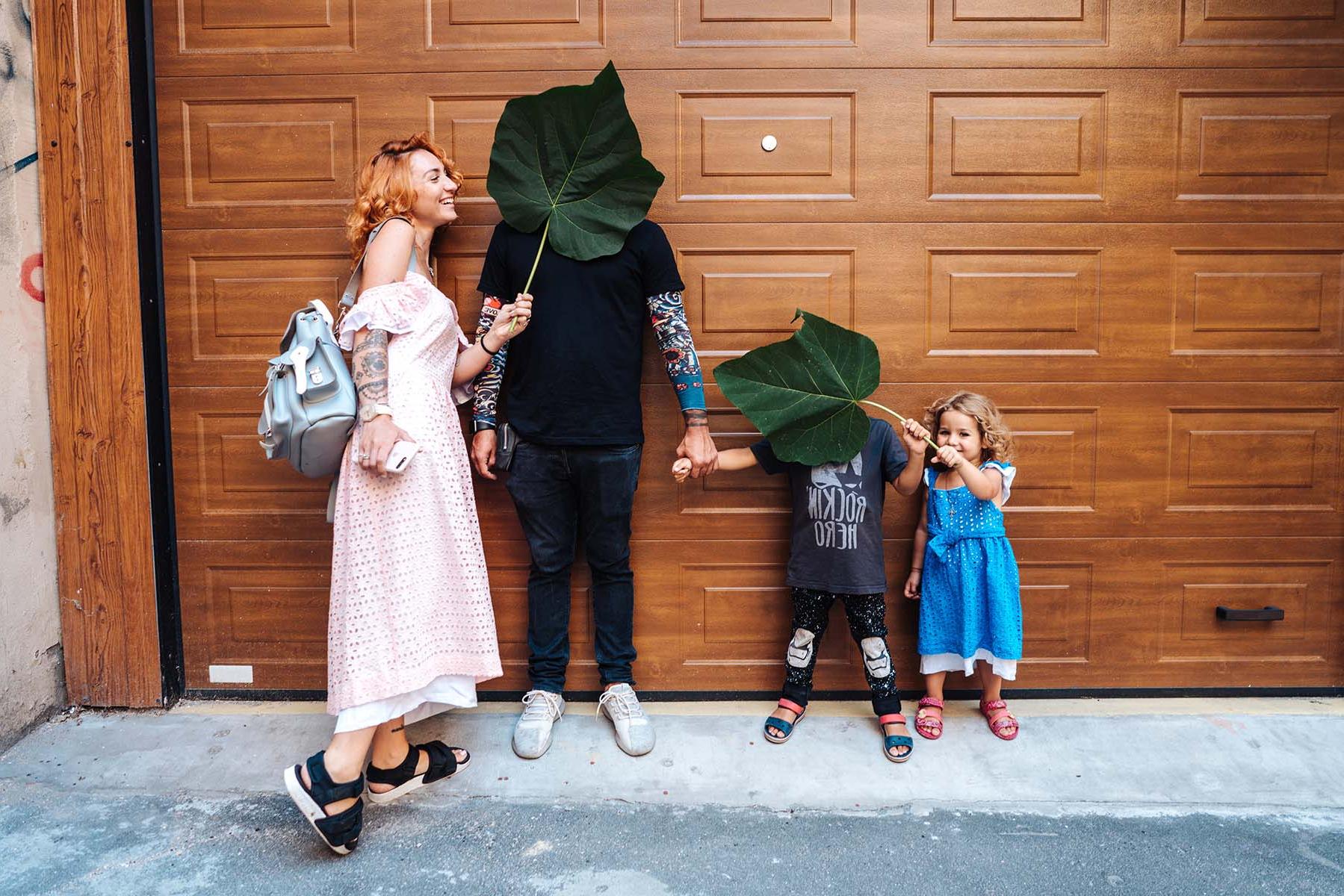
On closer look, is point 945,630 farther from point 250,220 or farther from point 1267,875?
point 250,220

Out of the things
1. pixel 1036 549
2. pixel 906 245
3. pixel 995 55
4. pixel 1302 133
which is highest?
pixel 995 55

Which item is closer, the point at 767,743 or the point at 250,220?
the point at 767,743

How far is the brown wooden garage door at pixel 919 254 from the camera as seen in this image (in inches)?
110

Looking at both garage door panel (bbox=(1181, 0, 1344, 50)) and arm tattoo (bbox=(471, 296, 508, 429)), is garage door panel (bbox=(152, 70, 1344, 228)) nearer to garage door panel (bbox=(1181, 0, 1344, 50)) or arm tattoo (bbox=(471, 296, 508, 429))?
garage door panel (bbox=(1181, 0, 1344, 50))

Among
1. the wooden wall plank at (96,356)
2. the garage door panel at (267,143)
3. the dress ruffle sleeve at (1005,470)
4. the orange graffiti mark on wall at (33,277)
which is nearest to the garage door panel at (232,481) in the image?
the wooden wall plank at (96,356)

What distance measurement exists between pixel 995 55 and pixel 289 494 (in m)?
2.88

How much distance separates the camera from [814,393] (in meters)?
2.52

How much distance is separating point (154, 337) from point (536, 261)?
4.86ft

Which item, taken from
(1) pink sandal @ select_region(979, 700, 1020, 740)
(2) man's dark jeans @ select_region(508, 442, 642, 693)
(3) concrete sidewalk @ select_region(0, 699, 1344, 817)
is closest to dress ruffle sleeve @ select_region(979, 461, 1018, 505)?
(1) pink sandal @ select_region(979, 700, 1020, 740)

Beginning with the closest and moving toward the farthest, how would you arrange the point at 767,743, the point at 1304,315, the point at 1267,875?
the point at 1267,875 < the point at 767,743 < the point at 1304,315

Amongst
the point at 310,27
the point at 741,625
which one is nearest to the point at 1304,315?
the point at 741,625

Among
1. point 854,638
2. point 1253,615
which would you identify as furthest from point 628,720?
point 1253,615

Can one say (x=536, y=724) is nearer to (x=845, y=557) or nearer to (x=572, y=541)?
(x=572, y=541)

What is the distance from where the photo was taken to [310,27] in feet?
9.20
